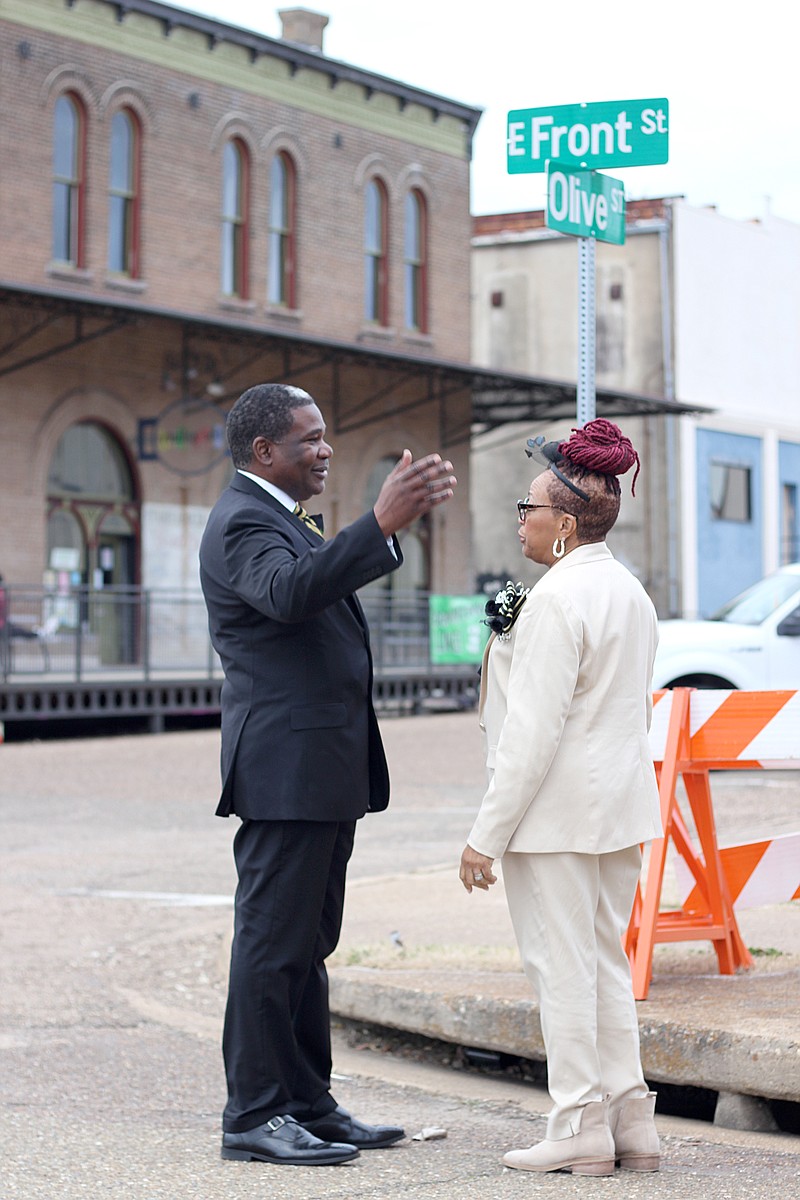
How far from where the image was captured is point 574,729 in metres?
4.43

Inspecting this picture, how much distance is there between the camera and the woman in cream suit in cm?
438

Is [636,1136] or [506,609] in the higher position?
[506,609]

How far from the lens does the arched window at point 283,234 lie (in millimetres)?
28844

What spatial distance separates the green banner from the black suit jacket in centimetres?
2141

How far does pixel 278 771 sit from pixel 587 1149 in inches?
48.4

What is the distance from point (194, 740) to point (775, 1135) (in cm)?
1641

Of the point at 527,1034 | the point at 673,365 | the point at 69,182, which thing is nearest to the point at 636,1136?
the point at 527,1034

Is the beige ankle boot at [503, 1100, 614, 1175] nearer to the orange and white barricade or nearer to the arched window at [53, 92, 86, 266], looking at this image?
the orange and white barricade

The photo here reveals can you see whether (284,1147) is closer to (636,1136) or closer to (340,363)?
(636,1136)

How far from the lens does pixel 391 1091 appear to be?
19.0 ft

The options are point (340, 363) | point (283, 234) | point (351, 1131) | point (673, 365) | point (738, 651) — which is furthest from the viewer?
point (673, 365)

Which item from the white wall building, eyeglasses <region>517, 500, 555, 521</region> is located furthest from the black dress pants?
the white wall building

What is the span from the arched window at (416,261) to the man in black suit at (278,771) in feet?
88.8

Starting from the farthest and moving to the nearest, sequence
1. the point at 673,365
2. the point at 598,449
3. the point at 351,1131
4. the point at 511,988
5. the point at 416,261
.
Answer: the point at 673,365 → the point at 416,261 → the point at 511,988 → the point at 351,1131 → the point at 598,449
